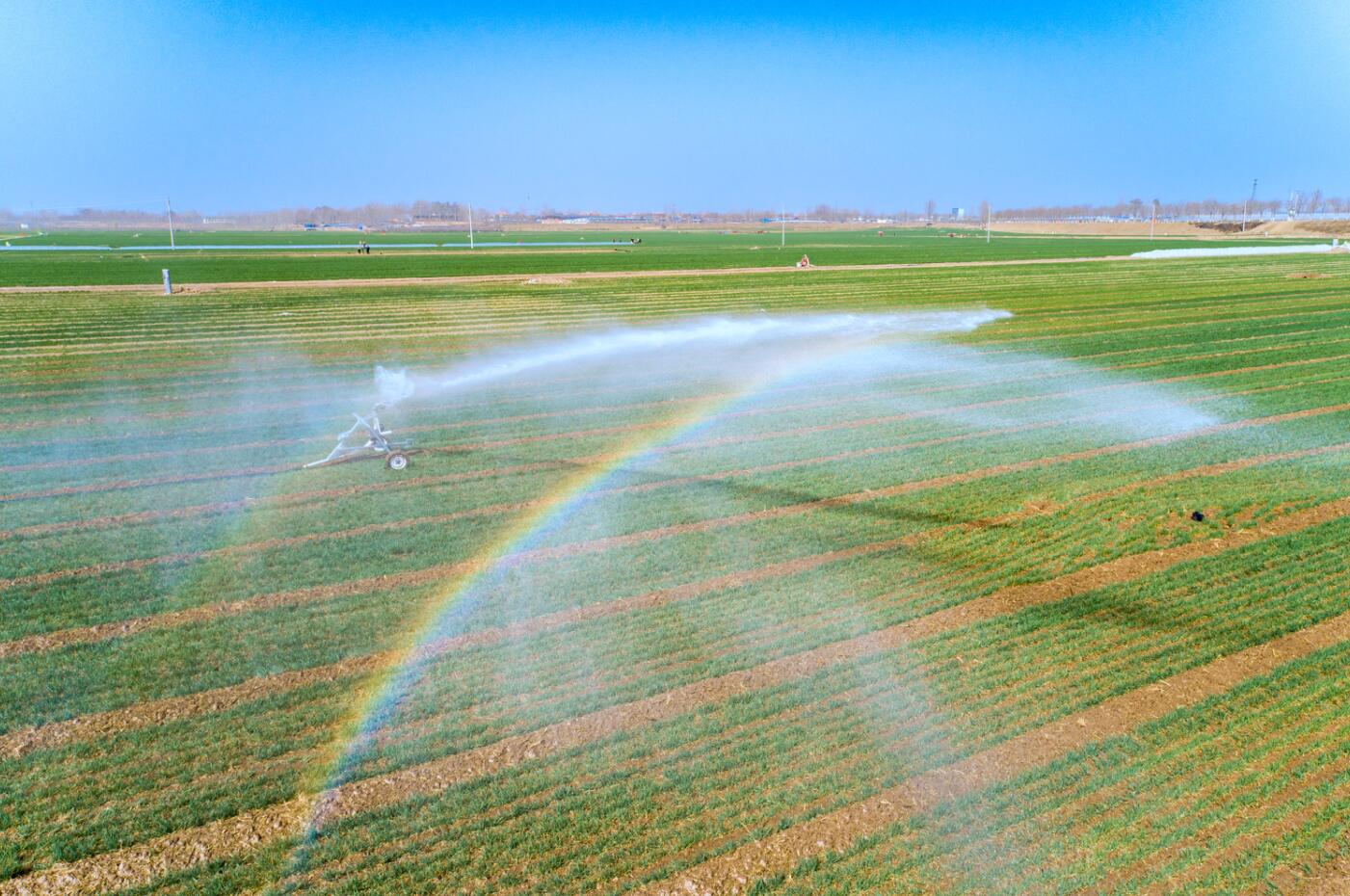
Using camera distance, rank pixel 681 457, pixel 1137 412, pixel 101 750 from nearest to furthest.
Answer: pixel 101 750 → pixel 681 457 → pixel 1137 412

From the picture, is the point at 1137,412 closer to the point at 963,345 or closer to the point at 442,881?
the point at 963,345

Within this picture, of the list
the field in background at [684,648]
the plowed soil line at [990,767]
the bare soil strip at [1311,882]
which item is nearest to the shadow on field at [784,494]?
the field in background at [684,648]

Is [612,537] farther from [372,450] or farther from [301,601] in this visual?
[372,450]

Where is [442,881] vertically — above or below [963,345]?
below

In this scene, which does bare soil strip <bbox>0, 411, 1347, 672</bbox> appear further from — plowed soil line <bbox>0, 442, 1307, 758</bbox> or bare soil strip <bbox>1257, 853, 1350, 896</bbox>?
bare soil strip <bbox>1257, 853, 1350, 896</bbox>

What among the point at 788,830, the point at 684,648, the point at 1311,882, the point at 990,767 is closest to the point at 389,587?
the point at 684,648

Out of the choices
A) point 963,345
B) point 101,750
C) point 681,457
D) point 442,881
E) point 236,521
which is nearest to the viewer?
point 442,881

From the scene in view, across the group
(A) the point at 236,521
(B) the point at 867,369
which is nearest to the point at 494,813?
(A) the point at 236,521

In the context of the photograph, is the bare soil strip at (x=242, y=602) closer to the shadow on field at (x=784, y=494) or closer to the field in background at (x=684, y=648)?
the field in background at (x=684, y=648)
